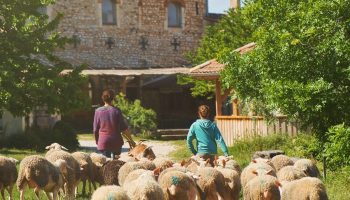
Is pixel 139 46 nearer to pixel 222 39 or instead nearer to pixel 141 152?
pixel 222 39

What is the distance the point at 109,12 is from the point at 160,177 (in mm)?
27042

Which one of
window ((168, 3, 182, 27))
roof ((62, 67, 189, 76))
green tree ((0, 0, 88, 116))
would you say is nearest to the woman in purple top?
green tree ((0, 0, 88, 116))

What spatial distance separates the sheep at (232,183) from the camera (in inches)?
376

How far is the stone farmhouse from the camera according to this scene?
3353 cm

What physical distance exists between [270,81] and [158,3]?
25838 millimetres

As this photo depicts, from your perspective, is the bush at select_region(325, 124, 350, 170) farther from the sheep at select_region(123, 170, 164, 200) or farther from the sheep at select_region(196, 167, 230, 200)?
the sheep at select_region(123, 170, 164, 200)

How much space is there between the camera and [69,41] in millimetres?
22203

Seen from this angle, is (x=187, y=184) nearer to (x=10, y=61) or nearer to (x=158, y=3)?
(x=10, y=61)

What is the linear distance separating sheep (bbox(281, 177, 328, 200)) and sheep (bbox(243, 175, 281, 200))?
14cm

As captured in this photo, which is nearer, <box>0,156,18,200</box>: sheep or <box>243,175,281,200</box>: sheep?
<box>243,175,281,200</box>: sheep

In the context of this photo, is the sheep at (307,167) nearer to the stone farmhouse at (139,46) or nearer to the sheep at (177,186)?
the sheep at (177,186)

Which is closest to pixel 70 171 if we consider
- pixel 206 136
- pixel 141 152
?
pixel 141 152

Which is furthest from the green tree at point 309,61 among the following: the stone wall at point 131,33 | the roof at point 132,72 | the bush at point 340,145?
the stone wall at point 131,33

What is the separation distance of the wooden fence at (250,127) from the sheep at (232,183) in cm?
970
